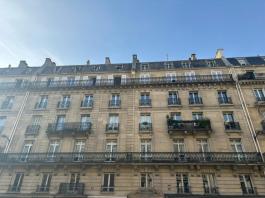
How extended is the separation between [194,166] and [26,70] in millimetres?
22250

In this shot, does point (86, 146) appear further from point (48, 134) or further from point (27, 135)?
point (27, 135)

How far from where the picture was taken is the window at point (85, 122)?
20328mm

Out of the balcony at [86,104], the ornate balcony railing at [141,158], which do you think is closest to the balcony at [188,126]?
the ornate balcony railing at [141,158]

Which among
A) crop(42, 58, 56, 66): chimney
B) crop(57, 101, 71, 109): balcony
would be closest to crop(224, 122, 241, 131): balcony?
crop(57, 101, 71, 109): balcony

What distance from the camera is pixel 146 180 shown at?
671 inches

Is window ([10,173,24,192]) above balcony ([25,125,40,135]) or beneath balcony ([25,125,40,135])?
beneath

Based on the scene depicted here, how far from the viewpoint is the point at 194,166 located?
55.9 ft

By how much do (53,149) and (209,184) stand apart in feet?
42.8

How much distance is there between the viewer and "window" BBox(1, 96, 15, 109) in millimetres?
22953

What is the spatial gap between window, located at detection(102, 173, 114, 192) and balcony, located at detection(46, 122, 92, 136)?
428 centimetres

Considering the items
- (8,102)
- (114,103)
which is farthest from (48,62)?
(114,103)

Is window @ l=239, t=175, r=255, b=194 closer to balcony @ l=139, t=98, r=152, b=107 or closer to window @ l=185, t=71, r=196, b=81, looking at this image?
balcony @ l=139, t=98, r=152, b=107

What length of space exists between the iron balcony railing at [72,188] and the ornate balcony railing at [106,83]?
10048 mm

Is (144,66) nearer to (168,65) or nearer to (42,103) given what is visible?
(168,65)
